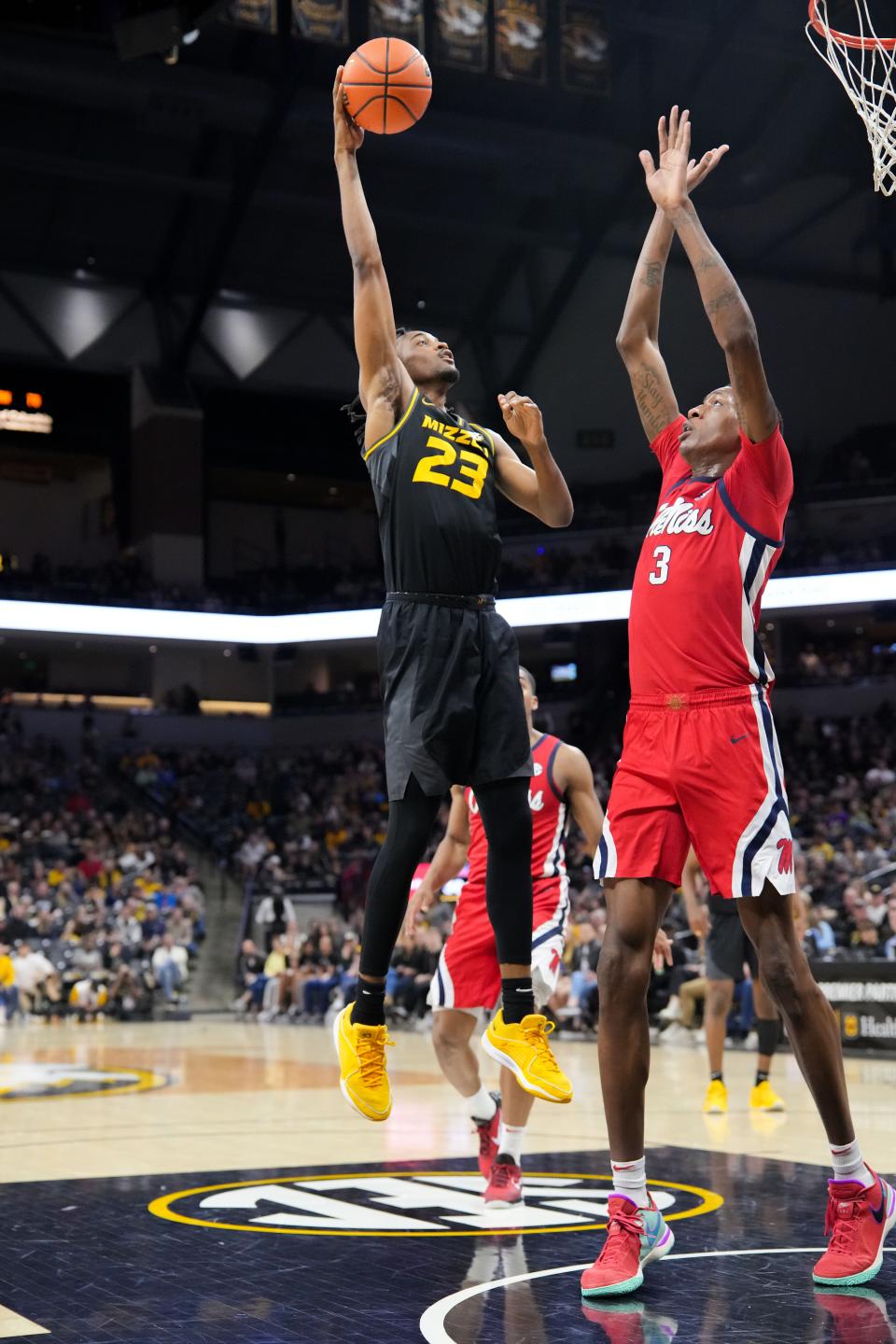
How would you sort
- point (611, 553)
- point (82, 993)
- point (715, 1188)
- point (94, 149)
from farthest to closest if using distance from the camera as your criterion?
point (611, 553)
point (94, 149)
point (82, 993)
point (715, 1188)

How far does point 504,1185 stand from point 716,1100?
4.02 meters

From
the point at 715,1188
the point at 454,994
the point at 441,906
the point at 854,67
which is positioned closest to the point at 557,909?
the point at 454,994

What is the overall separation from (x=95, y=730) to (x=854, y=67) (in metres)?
28.7

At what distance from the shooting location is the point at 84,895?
24484mm

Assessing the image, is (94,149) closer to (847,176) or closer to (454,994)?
(847,176)

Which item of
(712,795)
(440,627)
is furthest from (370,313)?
(712,795)

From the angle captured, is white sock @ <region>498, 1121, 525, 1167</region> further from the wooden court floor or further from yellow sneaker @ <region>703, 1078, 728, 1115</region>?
yellow sneaker @ <region>703, 1078, 728, 1115</region>

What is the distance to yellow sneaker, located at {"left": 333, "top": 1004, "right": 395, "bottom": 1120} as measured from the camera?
4.49 m

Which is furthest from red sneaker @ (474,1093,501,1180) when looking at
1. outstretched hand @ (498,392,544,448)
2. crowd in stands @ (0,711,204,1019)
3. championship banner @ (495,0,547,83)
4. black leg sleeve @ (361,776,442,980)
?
championship banner @ (495,0,547,83)

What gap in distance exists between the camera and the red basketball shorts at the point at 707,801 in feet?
15.0

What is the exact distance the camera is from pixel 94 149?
27875 mm

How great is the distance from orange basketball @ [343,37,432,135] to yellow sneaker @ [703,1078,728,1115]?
6825mm

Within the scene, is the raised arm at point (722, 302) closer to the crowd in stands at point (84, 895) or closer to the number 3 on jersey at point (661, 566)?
the number 3 on jersey at point (661, 566)

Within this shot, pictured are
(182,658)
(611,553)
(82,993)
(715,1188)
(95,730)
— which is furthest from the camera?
(182,658)
